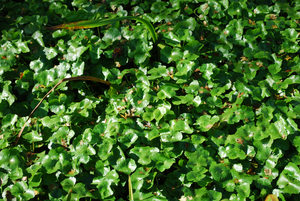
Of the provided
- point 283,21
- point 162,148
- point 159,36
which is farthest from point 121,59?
point 283,21

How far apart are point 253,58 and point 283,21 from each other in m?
0.56

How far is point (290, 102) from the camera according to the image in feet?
5.83

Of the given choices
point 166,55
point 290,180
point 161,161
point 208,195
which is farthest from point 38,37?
point 290,180

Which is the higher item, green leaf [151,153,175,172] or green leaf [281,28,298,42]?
green leaf [281,28,298,42]

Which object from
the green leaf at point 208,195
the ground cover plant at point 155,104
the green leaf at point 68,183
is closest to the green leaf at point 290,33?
the ground cover plant at point 155,104

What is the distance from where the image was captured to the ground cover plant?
4.74 ft

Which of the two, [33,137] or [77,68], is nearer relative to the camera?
[33,137]

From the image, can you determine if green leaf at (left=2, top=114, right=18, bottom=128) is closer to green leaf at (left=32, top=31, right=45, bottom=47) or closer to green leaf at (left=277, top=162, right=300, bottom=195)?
green leaf at (left=32, top=31, right=45, bottom=47)

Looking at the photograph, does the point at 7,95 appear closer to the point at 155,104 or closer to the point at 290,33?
the point at 155,104

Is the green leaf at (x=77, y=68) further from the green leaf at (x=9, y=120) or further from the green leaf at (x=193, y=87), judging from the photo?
the green leaf at (x=193, y=87)

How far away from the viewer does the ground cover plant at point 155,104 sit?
1.44 m

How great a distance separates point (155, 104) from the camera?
1.70m

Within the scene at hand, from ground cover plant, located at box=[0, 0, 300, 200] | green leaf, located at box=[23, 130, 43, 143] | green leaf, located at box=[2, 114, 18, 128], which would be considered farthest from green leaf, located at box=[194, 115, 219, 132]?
green leaf, located at box=[2, 114, 18, 128]

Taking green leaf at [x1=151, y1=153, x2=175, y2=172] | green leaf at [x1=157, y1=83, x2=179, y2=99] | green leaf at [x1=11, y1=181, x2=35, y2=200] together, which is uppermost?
green leaf at [x1=157, y1=83, x2=179, y2=99]
